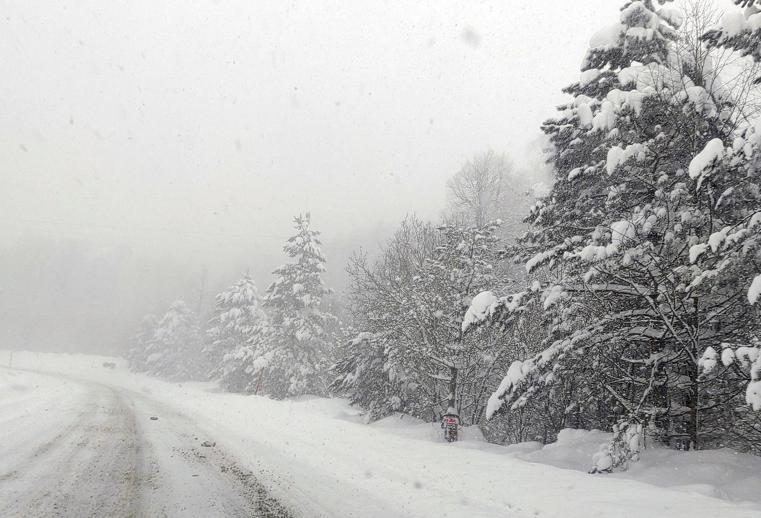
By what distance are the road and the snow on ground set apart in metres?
0.48

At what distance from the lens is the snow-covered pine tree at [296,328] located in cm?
2347

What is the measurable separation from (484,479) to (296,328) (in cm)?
1867

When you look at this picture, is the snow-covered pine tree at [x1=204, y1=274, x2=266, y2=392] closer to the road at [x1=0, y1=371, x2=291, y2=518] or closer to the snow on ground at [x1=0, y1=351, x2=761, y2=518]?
the road at [x1=0, y1=371, x2=291, y2=518]

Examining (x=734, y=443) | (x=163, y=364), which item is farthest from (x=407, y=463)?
(x=163, y=364)

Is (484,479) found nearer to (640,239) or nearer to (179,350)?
(640,239)

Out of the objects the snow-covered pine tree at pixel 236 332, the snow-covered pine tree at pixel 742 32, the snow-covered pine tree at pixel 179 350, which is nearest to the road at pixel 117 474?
the snow-covered pine tree at pixel 742 32

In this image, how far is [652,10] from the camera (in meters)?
8.12

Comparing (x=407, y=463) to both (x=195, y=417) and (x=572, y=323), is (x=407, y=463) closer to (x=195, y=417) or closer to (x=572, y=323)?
(x=572, y=323)

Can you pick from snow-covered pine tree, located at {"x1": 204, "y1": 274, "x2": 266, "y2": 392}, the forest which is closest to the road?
the forest

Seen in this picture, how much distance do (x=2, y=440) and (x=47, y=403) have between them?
702 cm

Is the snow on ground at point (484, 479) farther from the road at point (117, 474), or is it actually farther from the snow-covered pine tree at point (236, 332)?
the snow-covered pine tree at point (236, 332)

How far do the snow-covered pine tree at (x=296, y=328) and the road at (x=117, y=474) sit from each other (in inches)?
551

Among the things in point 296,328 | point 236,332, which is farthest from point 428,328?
point 236,332

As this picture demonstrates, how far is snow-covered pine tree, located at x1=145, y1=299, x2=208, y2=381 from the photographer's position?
43969mm
